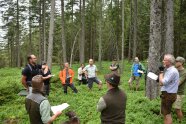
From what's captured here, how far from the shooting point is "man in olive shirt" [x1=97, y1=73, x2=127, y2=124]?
19.0ft

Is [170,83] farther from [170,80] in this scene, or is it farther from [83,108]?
[83,108]

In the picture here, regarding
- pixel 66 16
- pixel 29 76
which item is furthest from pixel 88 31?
pixel 29 76

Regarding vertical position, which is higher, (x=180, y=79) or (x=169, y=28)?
(x=169, y=28)

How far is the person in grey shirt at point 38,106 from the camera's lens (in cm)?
554

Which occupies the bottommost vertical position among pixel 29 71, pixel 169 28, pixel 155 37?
pixel 29 71

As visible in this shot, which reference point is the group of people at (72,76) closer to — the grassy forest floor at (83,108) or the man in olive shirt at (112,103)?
the grassy forest floor at (83,108)

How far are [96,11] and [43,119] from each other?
136ft

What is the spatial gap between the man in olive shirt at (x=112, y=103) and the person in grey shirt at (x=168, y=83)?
2.76 m

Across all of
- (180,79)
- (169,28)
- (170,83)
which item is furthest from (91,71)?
(170,83)

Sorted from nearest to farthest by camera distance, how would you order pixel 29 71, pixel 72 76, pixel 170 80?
1. pixel 170 80
2. pixel 29 71
3. pixel 72 76

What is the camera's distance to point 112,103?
578cm

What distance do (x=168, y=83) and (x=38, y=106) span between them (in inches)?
167

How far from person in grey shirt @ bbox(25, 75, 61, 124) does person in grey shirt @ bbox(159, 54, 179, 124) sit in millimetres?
3782

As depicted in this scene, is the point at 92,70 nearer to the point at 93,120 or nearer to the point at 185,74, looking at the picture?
the point at 93,120
